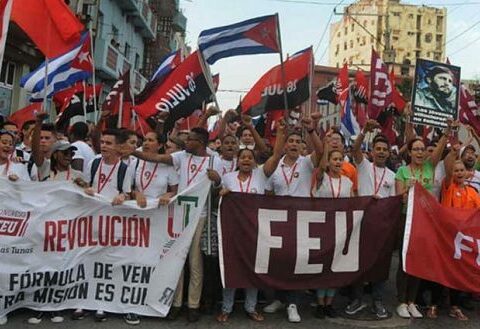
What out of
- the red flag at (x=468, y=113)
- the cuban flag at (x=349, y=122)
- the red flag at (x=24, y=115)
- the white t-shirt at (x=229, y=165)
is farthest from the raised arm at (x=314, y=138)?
the red flag at (x=24, y=115)

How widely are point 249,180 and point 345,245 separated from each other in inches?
45.6

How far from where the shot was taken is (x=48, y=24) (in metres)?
6.59

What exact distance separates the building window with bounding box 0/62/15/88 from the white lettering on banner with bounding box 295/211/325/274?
41.4ft

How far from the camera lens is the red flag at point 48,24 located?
20.8ft

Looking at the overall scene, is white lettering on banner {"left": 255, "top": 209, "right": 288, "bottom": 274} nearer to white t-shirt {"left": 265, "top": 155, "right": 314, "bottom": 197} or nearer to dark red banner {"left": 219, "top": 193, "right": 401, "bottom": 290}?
dark red banner {"left": 219, "top": 193, "right": 401, "bottom": 290}

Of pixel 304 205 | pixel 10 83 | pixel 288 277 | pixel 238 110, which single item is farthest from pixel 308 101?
pixel 10 83

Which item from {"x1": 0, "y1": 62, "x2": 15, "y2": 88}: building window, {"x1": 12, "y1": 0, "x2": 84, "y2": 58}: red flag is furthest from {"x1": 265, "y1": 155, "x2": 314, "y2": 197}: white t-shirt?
{"x1": 0, "y1": 62, "x2": 15, "y2": 88}: building window

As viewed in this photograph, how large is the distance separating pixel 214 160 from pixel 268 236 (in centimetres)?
92

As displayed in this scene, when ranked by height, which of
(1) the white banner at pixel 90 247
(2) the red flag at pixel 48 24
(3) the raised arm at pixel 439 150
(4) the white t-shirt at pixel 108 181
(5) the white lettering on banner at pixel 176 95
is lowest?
(1) the white banner at pixel 90 247

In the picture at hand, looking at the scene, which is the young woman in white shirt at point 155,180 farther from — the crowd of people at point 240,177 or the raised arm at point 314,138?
the raised arm at point 314,138

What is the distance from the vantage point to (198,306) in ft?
17.3

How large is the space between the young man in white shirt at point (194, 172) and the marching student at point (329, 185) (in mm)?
1004

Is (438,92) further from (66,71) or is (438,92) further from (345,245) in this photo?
(66,71)

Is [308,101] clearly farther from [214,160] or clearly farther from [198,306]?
[198,306]
